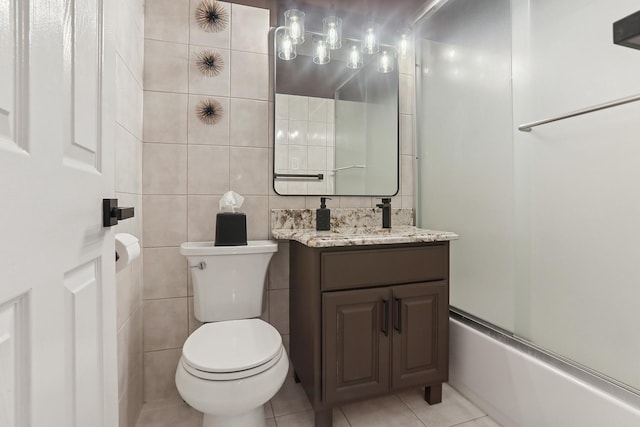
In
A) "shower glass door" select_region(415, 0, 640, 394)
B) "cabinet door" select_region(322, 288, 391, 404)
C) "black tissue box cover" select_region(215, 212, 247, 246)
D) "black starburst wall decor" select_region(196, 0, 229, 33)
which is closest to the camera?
"shower glass door" select_region(415, 0, 640, 394)

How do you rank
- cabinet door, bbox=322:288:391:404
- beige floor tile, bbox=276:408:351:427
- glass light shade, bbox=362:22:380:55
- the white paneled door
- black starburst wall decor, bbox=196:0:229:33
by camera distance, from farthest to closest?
glass light shade, bbox=362:22:380:55 → black starburst wall decor, bbox=196:0:229:33 → beige floor tile, bbox=276:408:351:427 → cabinet door, bbox=322:288:391:404 → the white paneled door

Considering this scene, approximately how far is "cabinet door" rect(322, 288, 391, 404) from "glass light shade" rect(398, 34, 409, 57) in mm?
1510

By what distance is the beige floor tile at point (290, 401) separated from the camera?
151cm

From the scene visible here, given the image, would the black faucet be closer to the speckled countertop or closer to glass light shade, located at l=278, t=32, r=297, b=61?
the speckled countertop

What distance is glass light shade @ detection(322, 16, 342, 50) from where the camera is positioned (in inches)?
69.2

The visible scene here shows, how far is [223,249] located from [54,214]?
40.0 inches

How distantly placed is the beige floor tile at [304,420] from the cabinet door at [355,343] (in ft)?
0.62

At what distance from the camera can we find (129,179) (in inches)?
53.5

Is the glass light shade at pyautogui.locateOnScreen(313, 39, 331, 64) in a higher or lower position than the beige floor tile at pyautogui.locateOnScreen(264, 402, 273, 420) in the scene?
higher

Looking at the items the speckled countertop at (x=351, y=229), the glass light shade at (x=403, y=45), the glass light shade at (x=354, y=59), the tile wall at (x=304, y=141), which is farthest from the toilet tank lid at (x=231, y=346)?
the glass light shade at (x=403, y=45)

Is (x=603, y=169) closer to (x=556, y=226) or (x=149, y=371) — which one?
(x=556, y=226)

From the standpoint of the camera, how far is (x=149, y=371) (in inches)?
62.9

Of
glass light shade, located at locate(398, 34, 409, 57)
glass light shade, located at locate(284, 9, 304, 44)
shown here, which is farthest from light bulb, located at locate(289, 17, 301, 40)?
glass light shade, located at locate(398, 34, 409, 57)

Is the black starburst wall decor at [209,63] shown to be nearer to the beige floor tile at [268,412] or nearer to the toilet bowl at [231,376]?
the toilet bowl at [231,376]
